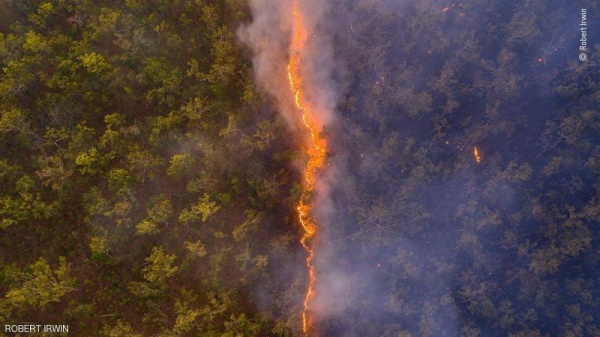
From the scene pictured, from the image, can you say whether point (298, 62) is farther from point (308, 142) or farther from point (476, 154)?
point (476, 154)

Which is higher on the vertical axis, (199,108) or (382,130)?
(199,108)

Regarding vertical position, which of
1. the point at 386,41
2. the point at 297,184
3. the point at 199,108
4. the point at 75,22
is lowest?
the point at 297,184

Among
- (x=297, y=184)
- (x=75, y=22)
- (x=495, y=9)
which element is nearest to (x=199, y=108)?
(x=297, y=184)

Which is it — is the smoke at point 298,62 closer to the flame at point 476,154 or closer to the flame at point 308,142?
the flame at point 308,142

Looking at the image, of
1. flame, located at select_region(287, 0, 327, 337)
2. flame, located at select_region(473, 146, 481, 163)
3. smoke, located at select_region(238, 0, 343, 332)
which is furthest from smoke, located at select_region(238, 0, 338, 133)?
flame, located at select_region(473, 146, 481, 163)

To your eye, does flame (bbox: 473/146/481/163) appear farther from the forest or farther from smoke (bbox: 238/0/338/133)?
smoke (bbox: 238/0/338/133)

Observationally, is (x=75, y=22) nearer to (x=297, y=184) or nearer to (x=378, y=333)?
(x=297, y=184)
